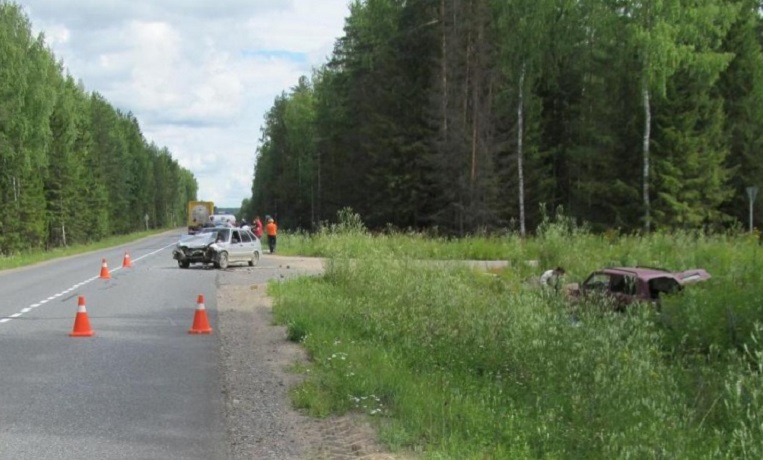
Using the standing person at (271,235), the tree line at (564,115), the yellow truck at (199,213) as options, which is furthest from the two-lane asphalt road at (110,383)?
the yellow truck at (199,213)

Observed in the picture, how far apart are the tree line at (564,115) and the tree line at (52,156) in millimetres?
21605

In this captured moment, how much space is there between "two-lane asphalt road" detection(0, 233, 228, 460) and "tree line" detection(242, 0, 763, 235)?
79.2ft

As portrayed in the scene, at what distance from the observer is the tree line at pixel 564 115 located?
119ft

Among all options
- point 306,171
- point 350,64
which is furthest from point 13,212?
point 306,171

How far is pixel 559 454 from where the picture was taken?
5859 mm

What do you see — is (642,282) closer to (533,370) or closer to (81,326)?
(533,370)

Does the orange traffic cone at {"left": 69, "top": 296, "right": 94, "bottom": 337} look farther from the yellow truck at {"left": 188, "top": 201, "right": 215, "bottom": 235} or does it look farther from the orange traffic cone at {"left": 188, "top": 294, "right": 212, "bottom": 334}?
the yellow truck at {"left": 188, "top": 201, "right": 215, "bottom": 235}

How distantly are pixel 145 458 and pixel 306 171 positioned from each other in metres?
77.2

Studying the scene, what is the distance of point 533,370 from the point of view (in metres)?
7.84

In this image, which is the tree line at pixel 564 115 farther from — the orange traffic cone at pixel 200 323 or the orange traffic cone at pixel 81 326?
the orange traffic cone at pixel 81 326

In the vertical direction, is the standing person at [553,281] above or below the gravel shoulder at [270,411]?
above

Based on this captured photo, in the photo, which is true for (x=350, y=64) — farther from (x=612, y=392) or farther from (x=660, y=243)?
(x=612, y=392)

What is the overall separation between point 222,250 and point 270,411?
933 inches

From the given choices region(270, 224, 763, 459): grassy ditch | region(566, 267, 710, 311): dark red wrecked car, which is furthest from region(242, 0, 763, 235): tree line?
region(270, 224, 763, 459): grassy ditch
